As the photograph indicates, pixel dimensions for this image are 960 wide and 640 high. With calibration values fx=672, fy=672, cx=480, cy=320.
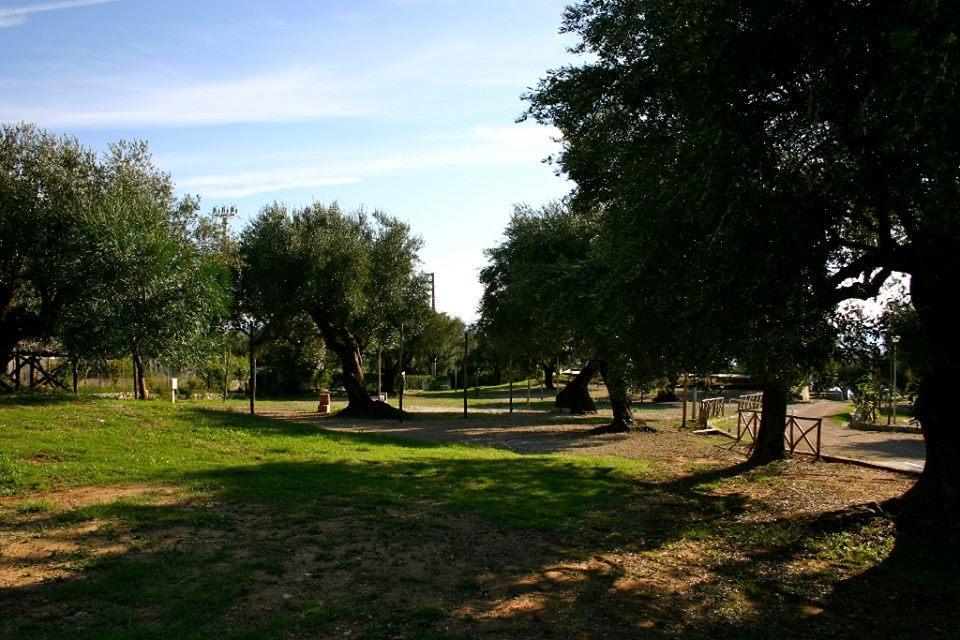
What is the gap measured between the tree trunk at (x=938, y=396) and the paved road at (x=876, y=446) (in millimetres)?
5020

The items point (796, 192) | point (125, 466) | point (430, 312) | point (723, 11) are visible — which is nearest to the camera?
point (723, 11)

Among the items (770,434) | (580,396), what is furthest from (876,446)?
(580,396)

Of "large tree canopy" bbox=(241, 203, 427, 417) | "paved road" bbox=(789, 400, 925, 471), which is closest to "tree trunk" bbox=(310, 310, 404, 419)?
"large tree canopy" bbox=(241, 203, 427, 417)

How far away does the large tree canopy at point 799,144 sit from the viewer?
6191 mm

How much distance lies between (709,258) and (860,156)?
193 cm

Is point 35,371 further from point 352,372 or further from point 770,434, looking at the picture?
point 770,434

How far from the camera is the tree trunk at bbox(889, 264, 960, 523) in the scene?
27.6 feet

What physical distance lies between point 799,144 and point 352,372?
23.4 m

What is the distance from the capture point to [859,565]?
7.82 m

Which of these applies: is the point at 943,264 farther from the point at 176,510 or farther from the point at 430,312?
the point at 430,312

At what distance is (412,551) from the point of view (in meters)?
7.13

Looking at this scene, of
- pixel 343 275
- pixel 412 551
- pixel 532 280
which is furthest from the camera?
pixel 343 275

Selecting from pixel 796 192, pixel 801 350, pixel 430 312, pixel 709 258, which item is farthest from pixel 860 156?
pixel 430 312

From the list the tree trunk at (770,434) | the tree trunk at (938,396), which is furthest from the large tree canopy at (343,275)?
the tree trunk at (938,396)
